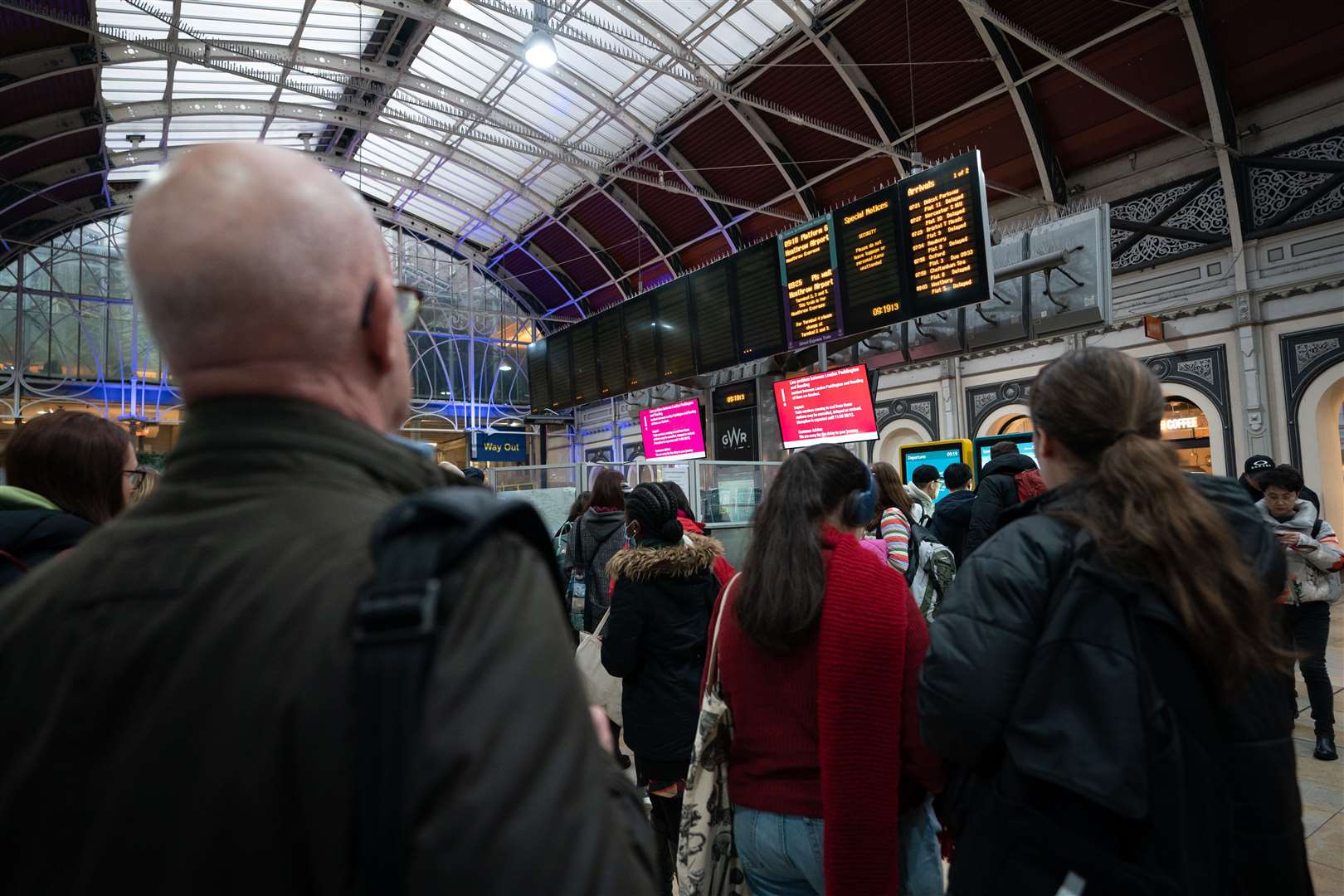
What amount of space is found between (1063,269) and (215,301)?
753cm

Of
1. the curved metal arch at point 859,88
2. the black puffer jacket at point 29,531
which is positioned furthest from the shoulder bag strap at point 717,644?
the curved metal arch at point 859,88

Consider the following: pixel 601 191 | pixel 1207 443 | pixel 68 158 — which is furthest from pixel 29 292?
pixel 1207 443

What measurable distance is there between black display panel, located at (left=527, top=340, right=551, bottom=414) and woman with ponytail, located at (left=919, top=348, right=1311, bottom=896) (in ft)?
39.5

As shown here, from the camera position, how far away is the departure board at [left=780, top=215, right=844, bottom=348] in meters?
8.09

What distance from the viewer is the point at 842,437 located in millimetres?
7785

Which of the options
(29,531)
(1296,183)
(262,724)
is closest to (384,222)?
(1296,183)

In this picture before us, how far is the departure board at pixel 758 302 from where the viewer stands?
8812mm

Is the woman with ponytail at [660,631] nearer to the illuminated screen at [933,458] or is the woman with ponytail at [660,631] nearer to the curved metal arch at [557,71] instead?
the illuminated screen at [933,458]

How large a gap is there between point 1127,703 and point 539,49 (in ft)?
32.1

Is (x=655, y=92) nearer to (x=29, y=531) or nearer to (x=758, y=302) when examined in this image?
(x=758, y=302)

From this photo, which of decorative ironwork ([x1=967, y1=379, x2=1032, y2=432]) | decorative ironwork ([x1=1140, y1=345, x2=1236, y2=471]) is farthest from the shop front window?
decorative ironwork ([x1=967, y1=379, x2=1032, y2=432])

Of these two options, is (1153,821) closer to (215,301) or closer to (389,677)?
(389,677)

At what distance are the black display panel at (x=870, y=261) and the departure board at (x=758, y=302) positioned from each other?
102cm

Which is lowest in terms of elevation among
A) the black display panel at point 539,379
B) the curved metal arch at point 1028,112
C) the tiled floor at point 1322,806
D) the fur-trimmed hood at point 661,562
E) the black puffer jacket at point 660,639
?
the tiled floor at point 1322,806
